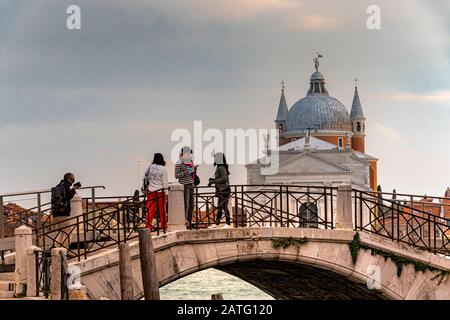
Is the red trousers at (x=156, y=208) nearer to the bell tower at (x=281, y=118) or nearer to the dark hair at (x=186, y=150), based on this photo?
the dark hair at (x=186, y=150)

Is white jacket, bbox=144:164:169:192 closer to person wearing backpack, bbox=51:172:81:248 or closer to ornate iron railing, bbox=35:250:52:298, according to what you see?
person wearing backpack, bbox=51:172:81:248

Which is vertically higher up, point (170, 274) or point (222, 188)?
point (222, 188)

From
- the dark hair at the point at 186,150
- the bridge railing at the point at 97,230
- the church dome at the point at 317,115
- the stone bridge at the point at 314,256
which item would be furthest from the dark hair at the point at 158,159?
the church dome at the point at 317,115

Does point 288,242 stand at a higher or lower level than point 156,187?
lower

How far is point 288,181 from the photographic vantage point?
8400 cm

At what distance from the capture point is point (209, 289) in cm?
4178

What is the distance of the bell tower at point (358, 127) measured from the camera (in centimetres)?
10288

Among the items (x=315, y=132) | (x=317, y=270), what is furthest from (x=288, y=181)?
(x=317, y=270)

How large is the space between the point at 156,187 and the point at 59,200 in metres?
1.32

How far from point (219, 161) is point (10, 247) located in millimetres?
3124

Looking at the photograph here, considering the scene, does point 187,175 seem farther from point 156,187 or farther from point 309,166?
point 309,166

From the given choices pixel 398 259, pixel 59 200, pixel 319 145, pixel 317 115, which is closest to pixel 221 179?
pixel 59 200
